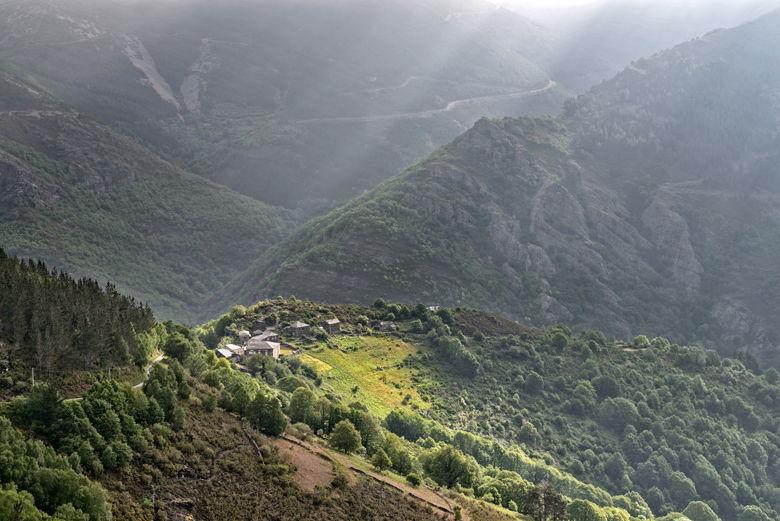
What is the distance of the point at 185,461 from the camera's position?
4809 centimetres

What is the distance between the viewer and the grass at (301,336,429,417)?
98.7 m

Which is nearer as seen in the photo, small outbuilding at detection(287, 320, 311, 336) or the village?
the village

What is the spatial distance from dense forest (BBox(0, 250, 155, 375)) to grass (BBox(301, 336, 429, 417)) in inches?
1545

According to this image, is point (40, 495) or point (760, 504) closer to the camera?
point (40, 495)

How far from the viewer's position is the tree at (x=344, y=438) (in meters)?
65.1

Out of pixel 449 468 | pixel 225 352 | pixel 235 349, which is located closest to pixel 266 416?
pixel 449 468

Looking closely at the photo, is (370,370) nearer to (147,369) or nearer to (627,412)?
(627,412)

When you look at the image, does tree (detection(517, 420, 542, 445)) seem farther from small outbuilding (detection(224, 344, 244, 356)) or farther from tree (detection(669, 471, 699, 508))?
small outbuilding (detection(224, 344, 244, 356))

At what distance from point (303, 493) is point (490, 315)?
103 m

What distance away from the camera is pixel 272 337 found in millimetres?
109750

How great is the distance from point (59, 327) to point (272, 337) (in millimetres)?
57761

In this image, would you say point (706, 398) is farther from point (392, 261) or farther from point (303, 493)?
point (303, 493)

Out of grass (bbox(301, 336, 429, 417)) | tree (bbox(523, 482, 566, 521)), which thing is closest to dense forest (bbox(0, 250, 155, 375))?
tree (bbox(523, 482, 566, 521))

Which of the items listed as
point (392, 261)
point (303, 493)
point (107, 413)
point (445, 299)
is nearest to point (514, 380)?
point (445, 299)
